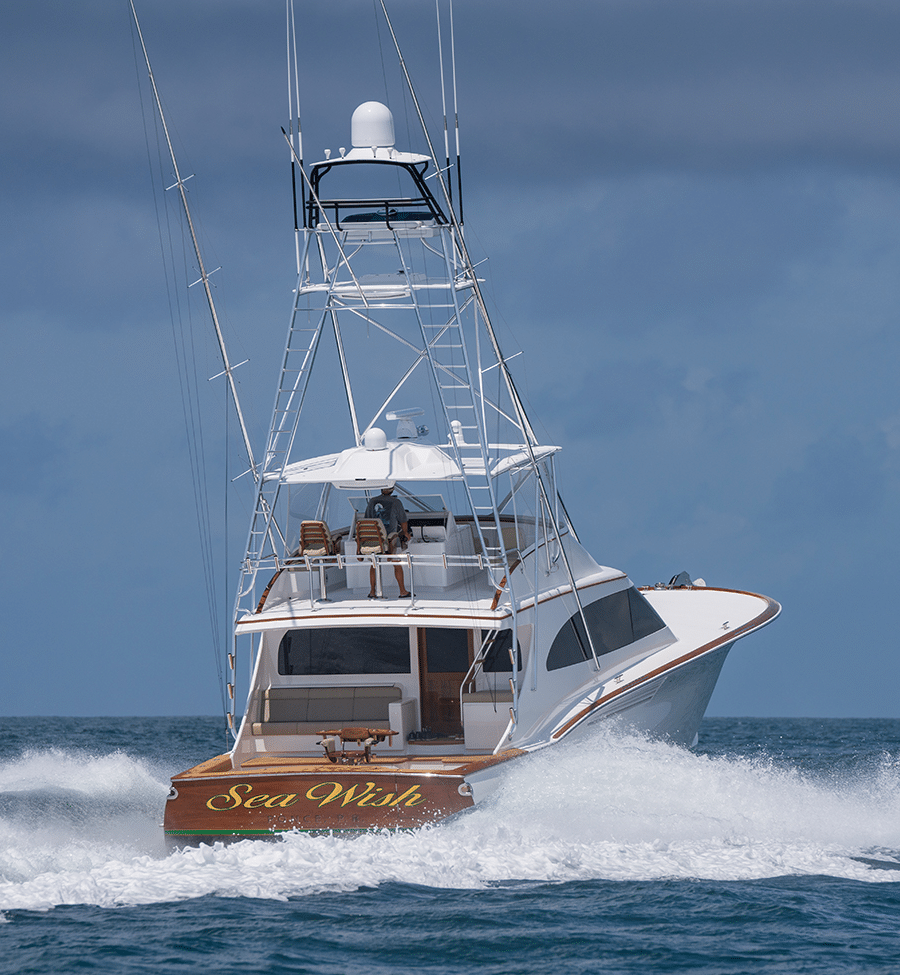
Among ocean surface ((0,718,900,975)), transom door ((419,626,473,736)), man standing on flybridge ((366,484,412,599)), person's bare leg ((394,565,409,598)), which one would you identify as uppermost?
man standing on flybridge ((366,484,412,599))

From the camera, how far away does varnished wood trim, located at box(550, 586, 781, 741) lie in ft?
44.8

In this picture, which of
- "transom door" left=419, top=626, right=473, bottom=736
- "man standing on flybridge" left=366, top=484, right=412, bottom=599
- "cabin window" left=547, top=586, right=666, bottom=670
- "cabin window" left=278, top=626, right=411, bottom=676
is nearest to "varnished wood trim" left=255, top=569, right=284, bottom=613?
"cabin window" left=278, top=626, right=411, bottom=676

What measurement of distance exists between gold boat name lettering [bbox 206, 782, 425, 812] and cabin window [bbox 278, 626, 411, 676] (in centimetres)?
261

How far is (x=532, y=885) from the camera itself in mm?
Result: 10781

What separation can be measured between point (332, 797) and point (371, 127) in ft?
22.8

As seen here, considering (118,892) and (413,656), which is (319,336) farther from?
(118,892)

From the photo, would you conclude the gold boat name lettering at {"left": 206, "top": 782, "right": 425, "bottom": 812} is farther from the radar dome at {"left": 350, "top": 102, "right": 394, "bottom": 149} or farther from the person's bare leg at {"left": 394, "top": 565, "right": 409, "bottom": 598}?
the radar dome at {"left": 350, "top": 102, "right": 394, "bottom": 149}

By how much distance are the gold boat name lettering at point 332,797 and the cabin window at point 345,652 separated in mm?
2605

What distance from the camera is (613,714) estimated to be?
14.3m

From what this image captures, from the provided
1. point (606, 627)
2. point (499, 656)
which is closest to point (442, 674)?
point (499, 656)

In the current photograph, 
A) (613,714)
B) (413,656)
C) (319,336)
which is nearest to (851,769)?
(613,714)

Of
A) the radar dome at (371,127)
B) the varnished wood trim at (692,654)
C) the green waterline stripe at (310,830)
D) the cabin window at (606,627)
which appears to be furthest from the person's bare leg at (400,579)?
the radar dome at (371,127)

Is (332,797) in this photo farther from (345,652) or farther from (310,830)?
(345,652)

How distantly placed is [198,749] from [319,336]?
641 inches
